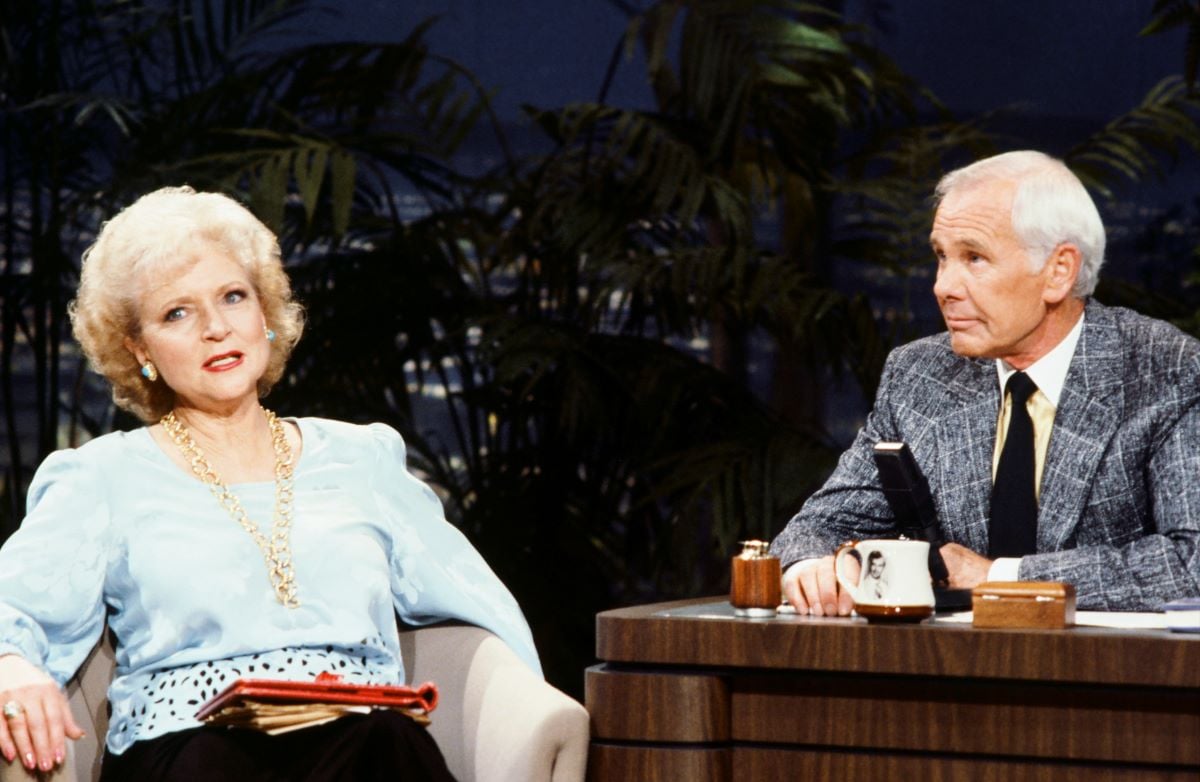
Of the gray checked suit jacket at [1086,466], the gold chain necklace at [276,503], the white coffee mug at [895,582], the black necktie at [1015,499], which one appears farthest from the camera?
the black necktie at [1015,499]

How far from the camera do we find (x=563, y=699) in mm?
2197

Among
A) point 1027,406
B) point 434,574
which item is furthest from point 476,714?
point 1027,406

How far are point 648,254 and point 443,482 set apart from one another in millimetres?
836

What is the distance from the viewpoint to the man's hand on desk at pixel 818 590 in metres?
2.15

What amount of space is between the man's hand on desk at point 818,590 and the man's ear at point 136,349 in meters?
0.99

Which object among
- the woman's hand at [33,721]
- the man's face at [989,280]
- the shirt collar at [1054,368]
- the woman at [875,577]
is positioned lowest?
the woman's hand at [33,721]

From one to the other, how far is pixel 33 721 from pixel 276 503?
19.9 inches

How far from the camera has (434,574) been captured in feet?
8.30

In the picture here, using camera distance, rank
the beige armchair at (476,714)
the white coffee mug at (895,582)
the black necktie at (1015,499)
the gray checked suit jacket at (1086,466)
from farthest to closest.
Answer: the black necktie at (1015,499), the gray checked suit jacket at (1086,466), the beige armchair at (476,714), the white coffee mug at (895,582)

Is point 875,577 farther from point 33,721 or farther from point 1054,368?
point 33,721

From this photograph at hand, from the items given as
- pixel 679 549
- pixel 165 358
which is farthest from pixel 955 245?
pixel 679 549

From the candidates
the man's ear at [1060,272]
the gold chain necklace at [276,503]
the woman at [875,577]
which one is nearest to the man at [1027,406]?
the man's ear at [1060,272]

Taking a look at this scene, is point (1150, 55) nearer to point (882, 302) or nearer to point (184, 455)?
point (882, 302)

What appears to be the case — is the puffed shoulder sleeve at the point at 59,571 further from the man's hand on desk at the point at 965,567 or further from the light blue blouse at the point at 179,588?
the man's hand on desk at the point at 965,567
